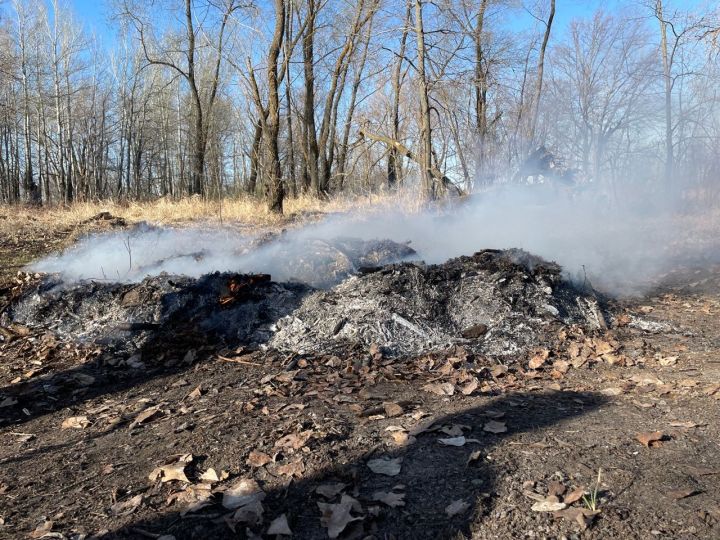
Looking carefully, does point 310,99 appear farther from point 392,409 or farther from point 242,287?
point 392,409

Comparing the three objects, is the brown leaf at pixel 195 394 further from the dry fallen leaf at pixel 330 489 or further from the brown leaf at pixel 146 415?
the dry fallen leaf at pixel 330 489

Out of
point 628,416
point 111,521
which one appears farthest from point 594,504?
point 111,521

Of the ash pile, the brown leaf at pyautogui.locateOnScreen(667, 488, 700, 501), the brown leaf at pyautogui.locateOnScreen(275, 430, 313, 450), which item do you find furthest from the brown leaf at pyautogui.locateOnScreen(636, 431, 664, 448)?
the ash pile

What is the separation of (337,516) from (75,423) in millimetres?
2217

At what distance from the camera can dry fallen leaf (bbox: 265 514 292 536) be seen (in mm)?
2133

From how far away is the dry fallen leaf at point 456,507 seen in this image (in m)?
2.21

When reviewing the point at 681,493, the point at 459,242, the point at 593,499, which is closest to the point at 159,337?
the point at 593,499

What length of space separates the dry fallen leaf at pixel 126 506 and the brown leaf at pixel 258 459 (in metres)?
0.52

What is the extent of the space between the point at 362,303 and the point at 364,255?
1.58m

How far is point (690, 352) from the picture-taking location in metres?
4.40

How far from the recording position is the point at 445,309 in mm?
5270

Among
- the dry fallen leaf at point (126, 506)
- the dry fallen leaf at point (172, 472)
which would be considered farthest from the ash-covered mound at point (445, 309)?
the dry fallen leaf at point (126, 506)

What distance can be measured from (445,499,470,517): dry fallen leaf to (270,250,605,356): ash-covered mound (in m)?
2.35

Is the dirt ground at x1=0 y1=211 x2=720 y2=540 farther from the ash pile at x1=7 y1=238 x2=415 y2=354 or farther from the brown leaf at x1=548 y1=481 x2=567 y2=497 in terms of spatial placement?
the ash pile at x1=7 y1=238 x2=415 y2=354
